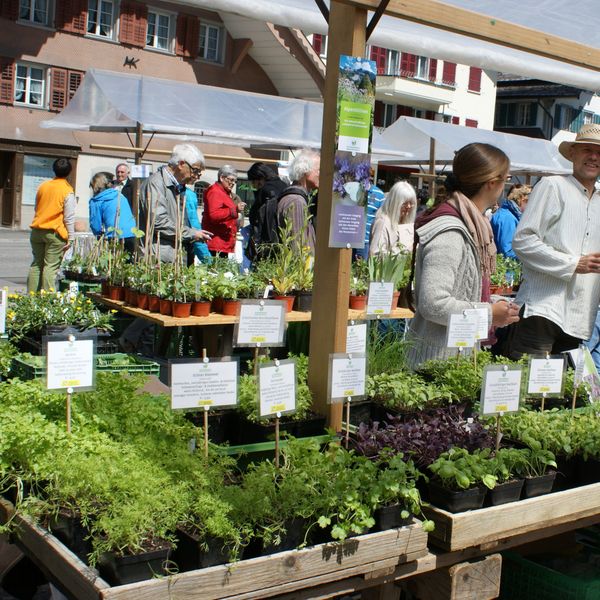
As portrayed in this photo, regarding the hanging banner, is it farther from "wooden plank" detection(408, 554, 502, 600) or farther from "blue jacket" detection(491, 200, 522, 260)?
"blue jacket" detection(491, 200, 522, 260)

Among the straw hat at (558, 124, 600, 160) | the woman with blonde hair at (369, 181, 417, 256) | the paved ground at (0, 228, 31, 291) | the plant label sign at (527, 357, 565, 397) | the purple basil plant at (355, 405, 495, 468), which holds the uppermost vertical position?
the straw hat at (558, 124, 600, 160)

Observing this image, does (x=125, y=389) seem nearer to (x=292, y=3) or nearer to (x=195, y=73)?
(x=292, y=3)

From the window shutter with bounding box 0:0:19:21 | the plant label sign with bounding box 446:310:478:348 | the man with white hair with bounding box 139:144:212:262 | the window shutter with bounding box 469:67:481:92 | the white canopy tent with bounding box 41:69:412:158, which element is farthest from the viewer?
the window shutter with bounding box 469:67:481:92

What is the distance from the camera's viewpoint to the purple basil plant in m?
2.50

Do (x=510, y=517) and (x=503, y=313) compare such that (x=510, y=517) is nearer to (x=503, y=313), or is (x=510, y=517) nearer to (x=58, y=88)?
(x=503, y=313)

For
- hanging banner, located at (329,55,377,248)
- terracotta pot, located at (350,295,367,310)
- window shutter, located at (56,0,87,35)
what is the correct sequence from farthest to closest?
1. window shutter, located at (56,0,87,35)
2. terracotta pot, located at (350,295,367,310)
3. hanging banner, located at (329,55,377,248)

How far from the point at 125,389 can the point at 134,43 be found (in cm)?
2265

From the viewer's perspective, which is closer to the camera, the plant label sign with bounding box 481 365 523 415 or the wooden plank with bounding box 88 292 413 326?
the plant label sign with bounding box 481 365 523 415

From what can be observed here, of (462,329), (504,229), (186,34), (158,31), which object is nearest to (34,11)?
(158,31)

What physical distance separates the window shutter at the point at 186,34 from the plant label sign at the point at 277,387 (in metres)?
23.6

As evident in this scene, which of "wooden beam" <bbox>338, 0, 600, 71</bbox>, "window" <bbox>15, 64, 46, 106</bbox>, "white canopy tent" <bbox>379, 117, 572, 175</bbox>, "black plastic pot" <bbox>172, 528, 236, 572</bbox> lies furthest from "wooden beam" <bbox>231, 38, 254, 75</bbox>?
"black plastic pot" <bbox>172, 528, 236, 572</bbox>

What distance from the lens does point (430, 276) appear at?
3.27 m

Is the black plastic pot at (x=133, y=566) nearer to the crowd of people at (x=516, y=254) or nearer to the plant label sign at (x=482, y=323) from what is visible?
the crowd of people at (x=516, y=254)

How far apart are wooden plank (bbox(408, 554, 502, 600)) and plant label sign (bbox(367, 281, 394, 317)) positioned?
1829mm
